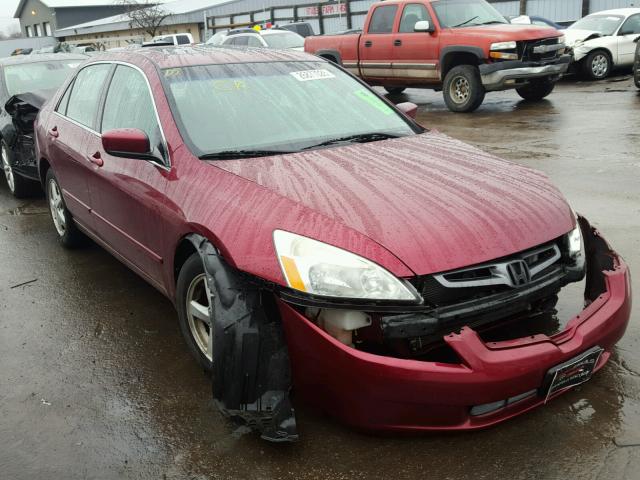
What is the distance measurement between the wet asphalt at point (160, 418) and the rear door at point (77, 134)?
0.57 metres

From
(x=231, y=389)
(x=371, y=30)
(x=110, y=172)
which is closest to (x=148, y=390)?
(x=231, y=389)

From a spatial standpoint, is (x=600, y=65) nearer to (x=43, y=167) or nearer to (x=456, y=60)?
(x=456, y=60)

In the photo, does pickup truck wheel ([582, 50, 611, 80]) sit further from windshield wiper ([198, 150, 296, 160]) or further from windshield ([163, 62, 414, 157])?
windshield wiper ([198, 150, 296, 160])

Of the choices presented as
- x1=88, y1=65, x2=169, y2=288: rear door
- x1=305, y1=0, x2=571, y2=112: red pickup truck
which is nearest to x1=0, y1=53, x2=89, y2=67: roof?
x1=88, y1=65, x2=169, y2=288: rear door

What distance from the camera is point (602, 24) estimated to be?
14.7 meters

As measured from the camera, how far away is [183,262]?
309 cm

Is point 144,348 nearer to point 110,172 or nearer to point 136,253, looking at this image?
point 136,253

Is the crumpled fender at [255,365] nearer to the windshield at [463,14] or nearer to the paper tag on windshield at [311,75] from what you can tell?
the paper tag on windshield at [311,75]

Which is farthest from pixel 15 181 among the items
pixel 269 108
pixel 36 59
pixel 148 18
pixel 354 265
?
pixel 148 18

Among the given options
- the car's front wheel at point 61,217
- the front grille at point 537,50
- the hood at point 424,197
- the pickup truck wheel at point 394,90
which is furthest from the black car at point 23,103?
the pickup truck wheel at point 394,90

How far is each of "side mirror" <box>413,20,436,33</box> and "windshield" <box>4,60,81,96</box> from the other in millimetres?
6176

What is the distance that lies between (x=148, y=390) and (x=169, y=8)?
49340 millimetres

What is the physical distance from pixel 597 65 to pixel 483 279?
1411 centimetres

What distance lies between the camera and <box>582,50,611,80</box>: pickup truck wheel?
1442cm
